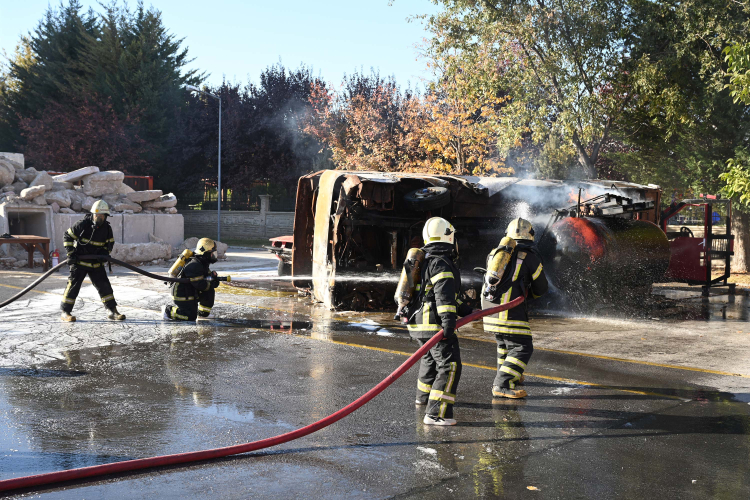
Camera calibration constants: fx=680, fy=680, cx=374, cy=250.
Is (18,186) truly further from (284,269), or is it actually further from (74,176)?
(284,269)

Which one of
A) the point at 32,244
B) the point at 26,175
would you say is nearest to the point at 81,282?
the point at 32,244

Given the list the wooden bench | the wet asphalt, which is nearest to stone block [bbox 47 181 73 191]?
the wooden bench

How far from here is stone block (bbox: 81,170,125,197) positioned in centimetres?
2159

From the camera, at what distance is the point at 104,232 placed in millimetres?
9820

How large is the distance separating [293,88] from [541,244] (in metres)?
30.4

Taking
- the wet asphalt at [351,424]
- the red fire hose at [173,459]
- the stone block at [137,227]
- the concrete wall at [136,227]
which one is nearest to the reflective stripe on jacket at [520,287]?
the wet asphalt at [351,424]

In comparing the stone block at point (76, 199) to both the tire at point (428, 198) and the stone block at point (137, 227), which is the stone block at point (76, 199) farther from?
the tire at point (428, 198)

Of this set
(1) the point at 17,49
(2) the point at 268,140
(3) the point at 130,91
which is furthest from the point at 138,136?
(1) the point at 17,49

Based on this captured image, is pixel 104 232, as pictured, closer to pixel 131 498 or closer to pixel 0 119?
pixel 131 498

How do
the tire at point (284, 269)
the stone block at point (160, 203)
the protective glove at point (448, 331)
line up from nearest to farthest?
1. the protective glove at point (448, 331)
2. the tire at point (284, 269)
3. the stone block at point (160, 203)

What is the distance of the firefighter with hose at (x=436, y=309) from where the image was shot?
205 inches

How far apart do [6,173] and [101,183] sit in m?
2.69

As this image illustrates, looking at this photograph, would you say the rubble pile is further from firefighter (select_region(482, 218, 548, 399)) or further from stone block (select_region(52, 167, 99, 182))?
firefighter (select_region(482, 218, 548, 399))

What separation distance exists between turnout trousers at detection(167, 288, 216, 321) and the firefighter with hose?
16.8 feet
